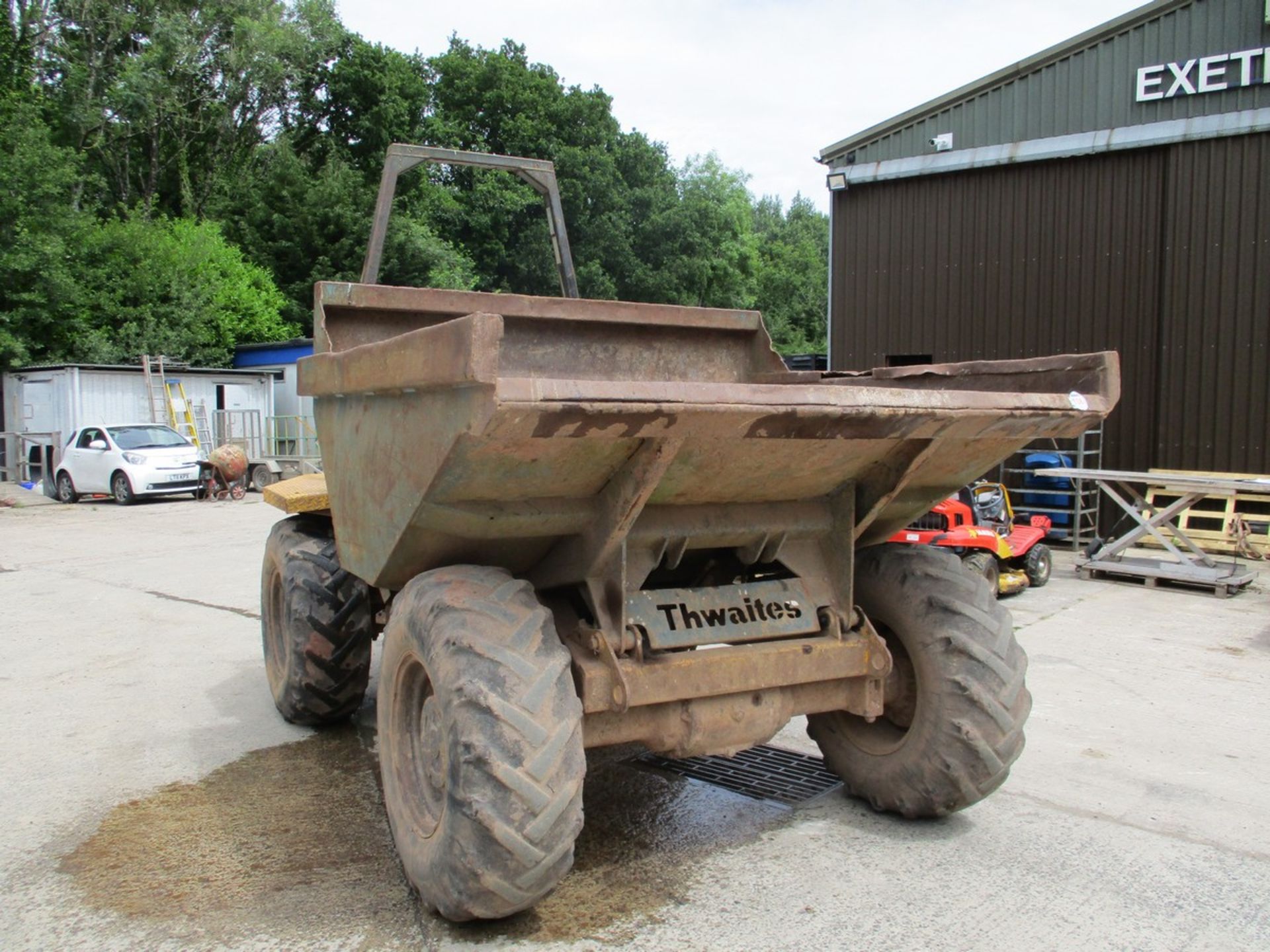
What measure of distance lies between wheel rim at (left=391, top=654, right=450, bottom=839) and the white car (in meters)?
17.5

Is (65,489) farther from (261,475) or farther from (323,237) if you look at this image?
(323,237)

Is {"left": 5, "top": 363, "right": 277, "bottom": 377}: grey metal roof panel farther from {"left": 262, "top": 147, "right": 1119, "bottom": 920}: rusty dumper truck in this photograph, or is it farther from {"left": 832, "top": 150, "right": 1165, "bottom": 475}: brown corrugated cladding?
{"left": 262, "top": 147, "right": 1119, "bottom": 920}: rusty dumper truck

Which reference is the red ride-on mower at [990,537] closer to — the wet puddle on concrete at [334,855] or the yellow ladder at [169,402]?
the wet puddle on concrete at [334,855]

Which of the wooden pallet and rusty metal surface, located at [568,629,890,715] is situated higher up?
rusty metal surface, located at [568,629,890,715]

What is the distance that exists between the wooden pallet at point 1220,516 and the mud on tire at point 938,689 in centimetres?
807

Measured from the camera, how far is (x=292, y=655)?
5.15 m

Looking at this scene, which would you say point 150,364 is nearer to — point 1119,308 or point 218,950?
point 1119,308

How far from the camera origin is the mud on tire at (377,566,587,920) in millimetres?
3033

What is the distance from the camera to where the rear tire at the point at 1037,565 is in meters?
9.77

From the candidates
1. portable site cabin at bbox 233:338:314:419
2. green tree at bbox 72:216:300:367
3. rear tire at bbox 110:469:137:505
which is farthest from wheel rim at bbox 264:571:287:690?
green tree at bbox 72:216:300:367

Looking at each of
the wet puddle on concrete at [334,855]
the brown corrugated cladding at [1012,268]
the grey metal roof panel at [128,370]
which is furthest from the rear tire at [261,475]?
the wet puddle on concrete at [334,855]

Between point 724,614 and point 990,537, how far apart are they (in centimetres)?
568

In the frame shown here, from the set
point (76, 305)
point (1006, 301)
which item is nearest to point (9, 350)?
point (76, 305)

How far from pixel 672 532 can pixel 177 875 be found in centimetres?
216
